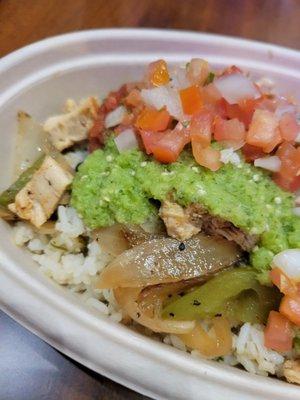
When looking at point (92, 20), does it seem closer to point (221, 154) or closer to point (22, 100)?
point (22, 100)

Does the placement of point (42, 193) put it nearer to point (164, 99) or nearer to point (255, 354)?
point (164, 99)

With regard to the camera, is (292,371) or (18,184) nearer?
(292,371)

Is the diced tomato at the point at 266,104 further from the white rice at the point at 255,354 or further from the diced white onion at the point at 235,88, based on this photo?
the white rice at the point at 255,354

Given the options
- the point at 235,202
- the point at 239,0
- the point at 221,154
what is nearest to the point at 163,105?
the point at 221,154

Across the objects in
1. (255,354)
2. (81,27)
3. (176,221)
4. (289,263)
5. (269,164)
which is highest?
(81,27)

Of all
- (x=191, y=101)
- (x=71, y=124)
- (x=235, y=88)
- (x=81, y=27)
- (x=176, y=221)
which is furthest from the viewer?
(x=81, y=27)

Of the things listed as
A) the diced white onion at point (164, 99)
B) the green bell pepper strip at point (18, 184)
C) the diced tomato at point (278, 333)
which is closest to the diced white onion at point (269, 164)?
the diced white onion at point (164, 99)

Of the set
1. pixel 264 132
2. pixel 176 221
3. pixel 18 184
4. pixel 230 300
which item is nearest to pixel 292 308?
pixel 230 300
